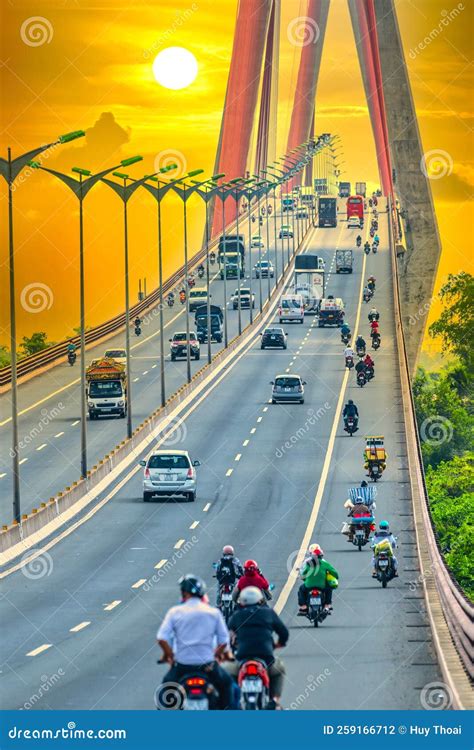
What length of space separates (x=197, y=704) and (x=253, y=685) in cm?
99

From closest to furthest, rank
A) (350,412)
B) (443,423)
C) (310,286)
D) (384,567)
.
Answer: (384,567) < (350,412) < (310,286) < (443,423)

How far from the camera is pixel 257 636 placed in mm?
15859

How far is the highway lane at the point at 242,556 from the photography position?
77.9ft

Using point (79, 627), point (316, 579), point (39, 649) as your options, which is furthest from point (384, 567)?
point (39, 649)

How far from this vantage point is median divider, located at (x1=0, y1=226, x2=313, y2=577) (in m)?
45.0

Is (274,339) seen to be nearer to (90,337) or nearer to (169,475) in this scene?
(90,337)

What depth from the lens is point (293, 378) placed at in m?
80.2

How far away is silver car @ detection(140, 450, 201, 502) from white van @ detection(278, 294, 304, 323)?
68.2 meters

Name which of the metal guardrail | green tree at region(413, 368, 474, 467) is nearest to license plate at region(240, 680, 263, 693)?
the metal guardrail

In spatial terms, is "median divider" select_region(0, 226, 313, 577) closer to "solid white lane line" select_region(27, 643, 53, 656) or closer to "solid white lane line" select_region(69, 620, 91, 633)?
"solid white lane line" select_region(69, 620, 91, 633)

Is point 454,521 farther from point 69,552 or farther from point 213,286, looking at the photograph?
point 69,552

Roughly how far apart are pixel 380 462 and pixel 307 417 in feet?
56.2

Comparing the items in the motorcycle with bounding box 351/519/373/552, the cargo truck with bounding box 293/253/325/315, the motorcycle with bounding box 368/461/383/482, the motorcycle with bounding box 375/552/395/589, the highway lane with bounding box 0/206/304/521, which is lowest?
the highway lane with bounding box 0/206/304/521
